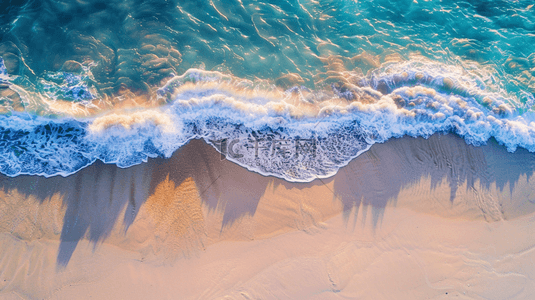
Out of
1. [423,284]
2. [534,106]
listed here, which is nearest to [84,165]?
[423,284]

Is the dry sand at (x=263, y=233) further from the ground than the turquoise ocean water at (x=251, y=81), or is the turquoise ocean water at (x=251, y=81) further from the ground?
the turquoise ocean water at (x=251, y=81)

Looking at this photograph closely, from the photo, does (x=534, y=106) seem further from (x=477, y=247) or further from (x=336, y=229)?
(x=336, y=229)

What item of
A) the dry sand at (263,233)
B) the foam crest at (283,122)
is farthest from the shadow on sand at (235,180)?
the foam crest at (283,122)

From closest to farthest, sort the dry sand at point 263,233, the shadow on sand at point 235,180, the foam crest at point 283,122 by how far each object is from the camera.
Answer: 1. the dry sand at point 263,233
2. the shadow on sand at point 235,180
3. the foam crest at point 283,122

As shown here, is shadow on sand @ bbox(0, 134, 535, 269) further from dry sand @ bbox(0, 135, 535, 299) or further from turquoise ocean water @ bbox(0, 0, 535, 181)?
turquoise ocean water @ bbox(0, 0, 535, 181)

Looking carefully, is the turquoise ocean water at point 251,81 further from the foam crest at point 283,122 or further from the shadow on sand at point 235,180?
the shadow on sand at point 235,180

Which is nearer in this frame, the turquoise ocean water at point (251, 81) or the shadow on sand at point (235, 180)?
the shadow on sand at point (235, 180)
